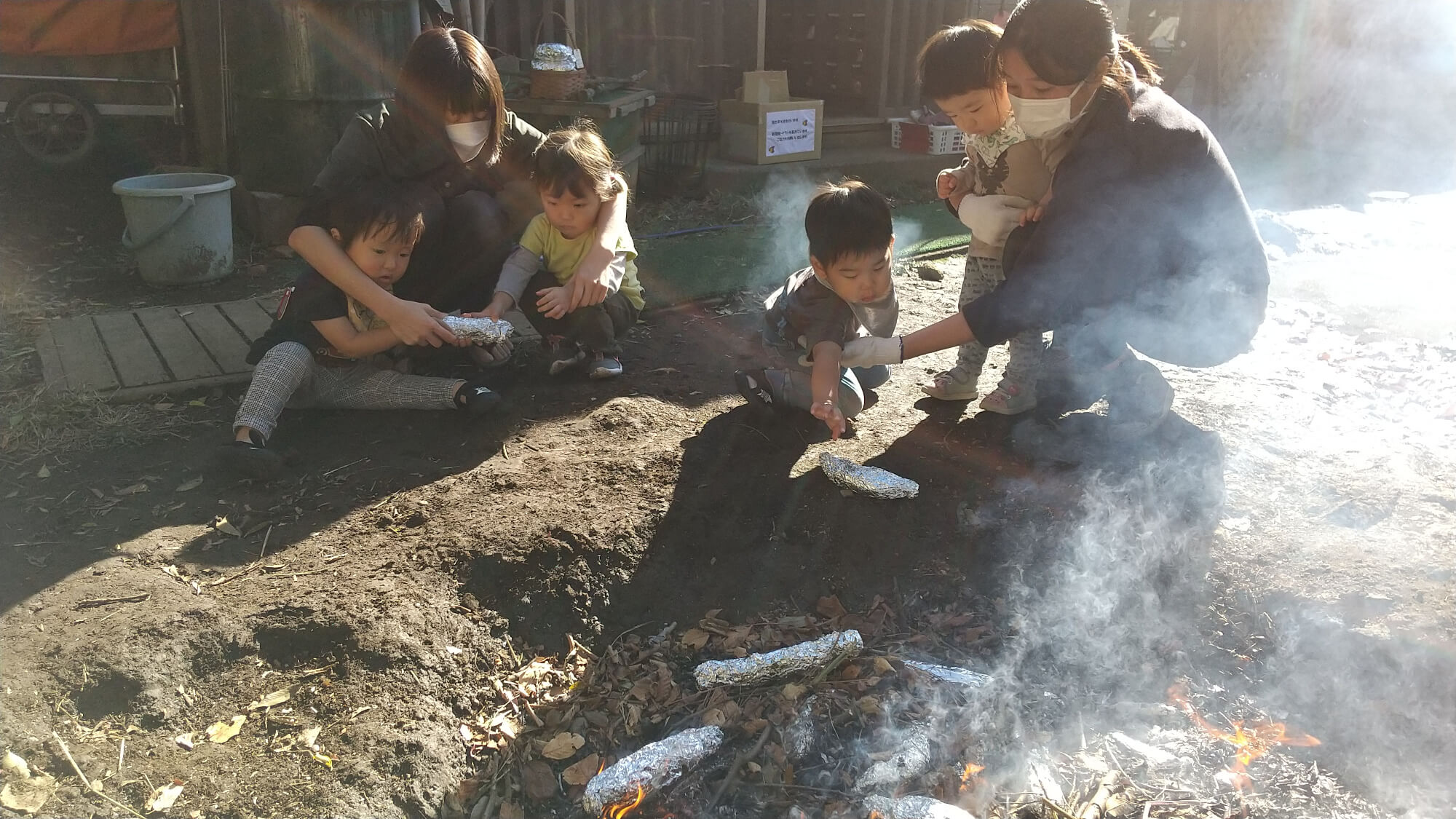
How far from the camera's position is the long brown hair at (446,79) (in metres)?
3.03

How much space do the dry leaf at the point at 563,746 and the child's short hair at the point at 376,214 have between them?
1.63 metres

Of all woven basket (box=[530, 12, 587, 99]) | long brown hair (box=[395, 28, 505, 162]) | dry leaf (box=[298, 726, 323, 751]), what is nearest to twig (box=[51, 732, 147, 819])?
dry leaf (box=[298, 726, 323, 751])

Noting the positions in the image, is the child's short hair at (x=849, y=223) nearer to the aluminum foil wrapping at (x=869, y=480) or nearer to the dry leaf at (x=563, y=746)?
the aluminum foil wrapping at (x=869, y=480)

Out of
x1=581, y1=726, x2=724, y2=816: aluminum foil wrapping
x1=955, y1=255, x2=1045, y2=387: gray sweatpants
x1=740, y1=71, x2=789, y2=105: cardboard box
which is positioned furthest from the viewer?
x1=740, y1=71, x2=789, y2=105: cardboard box

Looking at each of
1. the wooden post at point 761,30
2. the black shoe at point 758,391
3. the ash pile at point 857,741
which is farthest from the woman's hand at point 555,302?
the wooden post at point 761,30

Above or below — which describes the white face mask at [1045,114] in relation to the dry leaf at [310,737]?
above

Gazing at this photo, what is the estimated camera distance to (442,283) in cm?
340

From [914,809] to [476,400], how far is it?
6.22 ft

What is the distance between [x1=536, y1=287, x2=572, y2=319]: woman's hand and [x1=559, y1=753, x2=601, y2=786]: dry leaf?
1535 millimetres

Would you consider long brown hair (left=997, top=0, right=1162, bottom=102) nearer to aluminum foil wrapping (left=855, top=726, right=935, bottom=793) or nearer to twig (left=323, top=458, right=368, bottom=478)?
aluminum foil wrapping (left=855, top=726, right=935, bottom=793)

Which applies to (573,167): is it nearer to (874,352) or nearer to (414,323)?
(414,323)

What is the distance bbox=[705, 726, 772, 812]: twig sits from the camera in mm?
1969

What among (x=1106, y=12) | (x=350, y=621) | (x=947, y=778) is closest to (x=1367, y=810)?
(x=947, y=778)

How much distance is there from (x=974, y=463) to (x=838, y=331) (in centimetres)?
59
